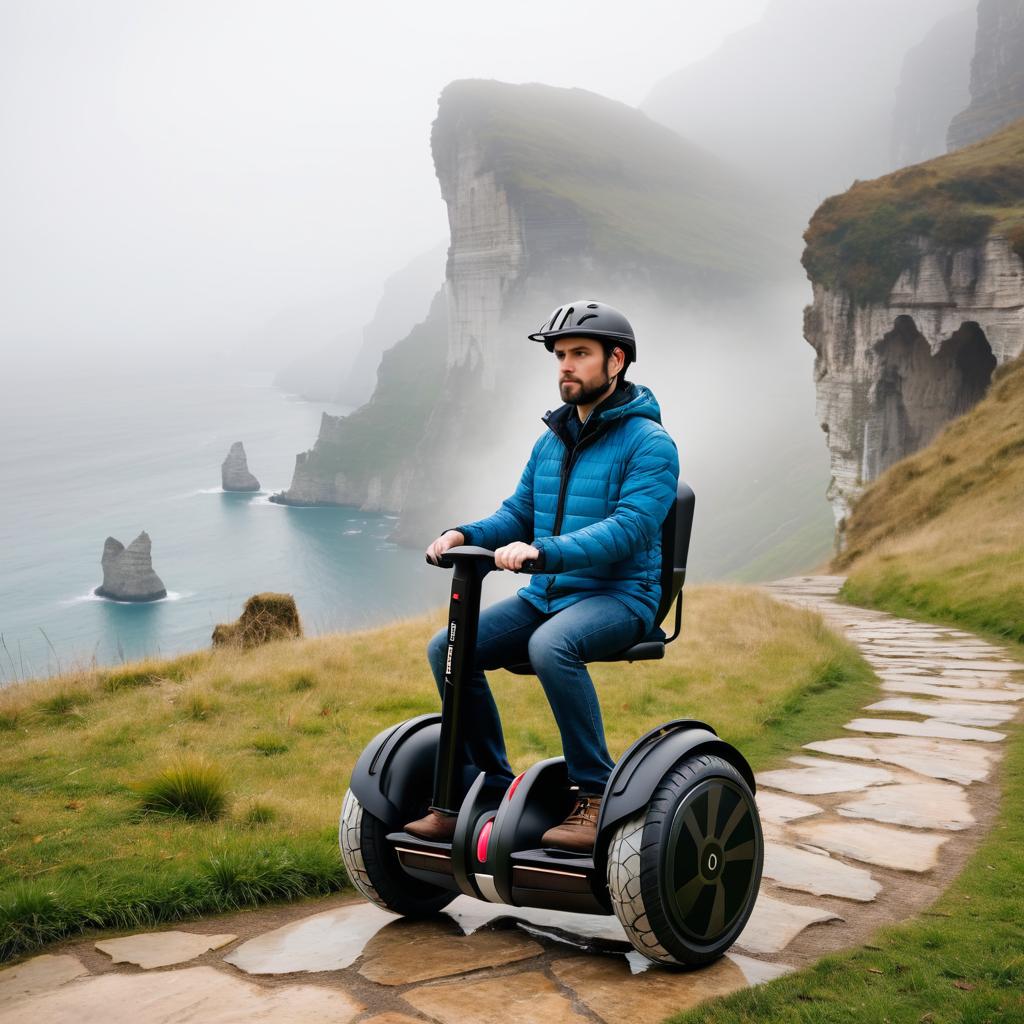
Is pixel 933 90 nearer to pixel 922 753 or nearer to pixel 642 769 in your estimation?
pixel 922 753

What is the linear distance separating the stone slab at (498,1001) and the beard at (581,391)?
210 cm

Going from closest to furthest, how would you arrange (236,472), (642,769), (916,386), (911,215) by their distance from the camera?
(642,769) → (911,215) → (916,386) → (236,472)

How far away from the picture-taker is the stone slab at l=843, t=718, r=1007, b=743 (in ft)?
23.5

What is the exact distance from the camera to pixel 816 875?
450cm

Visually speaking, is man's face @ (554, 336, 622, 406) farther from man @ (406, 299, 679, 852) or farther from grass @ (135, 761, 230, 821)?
grass @ (135, 761, 230, 821)

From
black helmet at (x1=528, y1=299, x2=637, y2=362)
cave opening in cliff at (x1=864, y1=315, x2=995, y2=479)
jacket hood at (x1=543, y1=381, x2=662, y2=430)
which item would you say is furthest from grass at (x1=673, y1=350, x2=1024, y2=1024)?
cave opening in cliff at (x1=864, y1=315, x2=995, y2=479)

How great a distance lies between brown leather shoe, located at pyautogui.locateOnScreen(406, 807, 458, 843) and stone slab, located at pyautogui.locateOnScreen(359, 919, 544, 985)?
42 centimetres

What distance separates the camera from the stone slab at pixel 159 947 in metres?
3.70

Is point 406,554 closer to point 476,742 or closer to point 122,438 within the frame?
point 122,438

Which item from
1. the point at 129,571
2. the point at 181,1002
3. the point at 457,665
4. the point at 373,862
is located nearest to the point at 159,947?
the point at 181,1002

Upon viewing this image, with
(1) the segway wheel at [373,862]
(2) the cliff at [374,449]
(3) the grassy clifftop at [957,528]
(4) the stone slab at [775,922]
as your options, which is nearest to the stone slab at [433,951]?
(1) the segway wheel at [373,862]

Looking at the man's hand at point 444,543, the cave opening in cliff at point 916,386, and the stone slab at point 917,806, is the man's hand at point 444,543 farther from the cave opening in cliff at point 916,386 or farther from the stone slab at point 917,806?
the cave opening in cliff at point 916,386

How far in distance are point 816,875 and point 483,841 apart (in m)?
1.80

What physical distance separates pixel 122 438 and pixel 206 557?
280 feet
